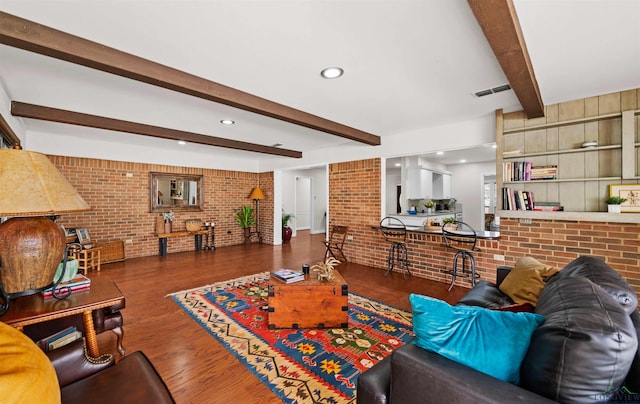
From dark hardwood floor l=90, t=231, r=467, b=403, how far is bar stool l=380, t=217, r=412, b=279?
0.61ft

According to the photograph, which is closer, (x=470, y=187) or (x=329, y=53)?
(x=329, y=53)

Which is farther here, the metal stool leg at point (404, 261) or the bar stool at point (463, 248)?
the metal stool leg at point (404, 261)

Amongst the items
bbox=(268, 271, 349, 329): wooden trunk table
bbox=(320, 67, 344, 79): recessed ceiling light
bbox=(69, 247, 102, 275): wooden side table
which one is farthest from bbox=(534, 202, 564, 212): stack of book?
bbox=(69, 247, 102, 275): wooden side table

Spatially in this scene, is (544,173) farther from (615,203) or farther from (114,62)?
(114,62)

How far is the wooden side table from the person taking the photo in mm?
4312

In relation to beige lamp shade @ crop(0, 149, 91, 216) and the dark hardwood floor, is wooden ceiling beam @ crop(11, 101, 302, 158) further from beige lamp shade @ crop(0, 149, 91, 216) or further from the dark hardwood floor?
beige lamp shade @ crop(0, 149, 91, 216)

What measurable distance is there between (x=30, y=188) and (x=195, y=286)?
278cm

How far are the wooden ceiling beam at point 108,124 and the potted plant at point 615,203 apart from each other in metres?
5.33

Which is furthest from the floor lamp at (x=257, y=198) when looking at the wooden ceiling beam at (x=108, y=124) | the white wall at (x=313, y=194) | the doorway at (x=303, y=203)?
the doorway at (x=303, y=203)

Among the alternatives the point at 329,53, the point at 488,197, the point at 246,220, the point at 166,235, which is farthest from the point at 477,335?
the point at 488,197

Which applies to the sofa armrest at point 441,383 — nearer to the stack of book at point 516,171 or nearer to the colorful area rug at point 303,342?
the colorful area rug at point 303,342

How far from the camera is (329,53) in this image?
209 centimetres

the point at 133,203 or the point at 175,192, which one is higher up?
the point at 175,192

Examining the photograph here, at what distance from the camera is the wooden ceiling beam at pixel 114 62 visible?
1710mm
